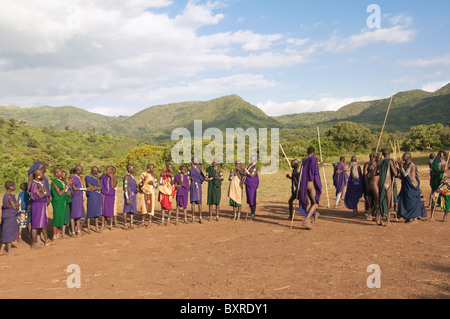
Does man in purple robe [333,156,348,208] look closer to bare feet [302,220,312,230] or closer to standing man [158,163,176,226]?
bare feet [302,220,312,230]

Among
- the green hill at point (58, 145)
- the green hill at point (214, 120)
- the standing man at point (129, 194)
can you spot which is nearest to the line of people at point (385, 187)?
the standing man at point (129, 194)

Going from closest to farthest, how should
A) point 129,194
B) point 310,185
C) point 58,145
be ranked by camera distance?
point 310,185
point 129,194
point 58,145

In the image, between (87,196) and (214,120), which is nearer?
(87,196)

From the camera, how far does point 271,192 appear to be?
17.6 metres

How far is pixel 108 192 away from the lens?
31.6 feet

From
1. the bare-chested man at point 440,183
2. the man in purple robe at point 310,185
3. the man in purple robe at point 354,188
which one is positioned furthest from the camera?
the man in purple robe at point 354,188

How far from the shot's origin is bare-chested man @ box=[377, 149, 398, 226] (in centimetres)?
938

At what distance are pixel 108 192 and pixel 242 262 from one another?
468 cm

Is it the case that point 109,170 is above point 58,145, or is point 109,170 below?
below

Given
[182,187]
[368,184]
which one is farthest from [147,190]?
[368,184]

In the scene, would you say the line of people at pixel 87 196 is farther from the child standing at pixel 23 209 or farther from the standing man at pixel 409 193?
the standing man at pixel 409 193

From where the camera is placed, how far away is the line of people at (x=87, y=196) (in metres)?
7.88

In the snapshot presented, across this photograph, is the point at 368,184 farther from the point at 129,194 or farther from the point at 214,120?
the point at 214,120
